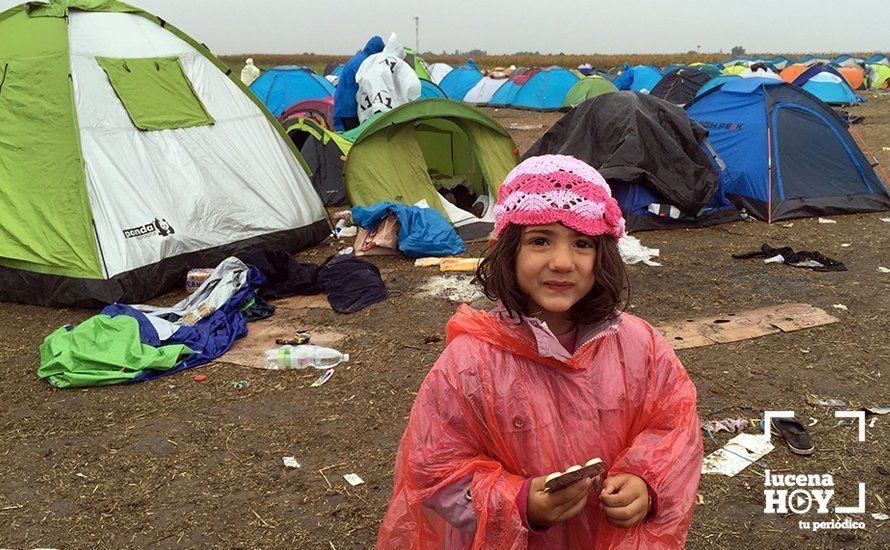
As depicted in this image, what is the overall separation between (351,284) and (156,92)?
278 centimetres

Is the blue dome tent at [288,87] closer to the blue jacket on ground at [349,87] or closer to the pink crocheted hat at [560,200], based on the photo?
the blue jacket on ground at [349,87]

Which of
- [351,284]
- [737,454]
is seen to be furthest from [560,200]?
[351,284]

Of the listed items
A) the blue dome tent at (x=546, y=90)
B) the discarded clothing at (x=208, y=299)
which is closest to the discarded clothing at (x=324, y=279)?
the discarded clothing at (x=208, y=299)

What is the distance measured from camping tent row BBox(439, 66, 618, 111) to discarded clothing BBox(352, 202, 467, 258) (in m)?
A: 15.1

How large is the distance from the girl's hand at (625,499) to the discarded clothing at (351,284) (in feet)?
15.0

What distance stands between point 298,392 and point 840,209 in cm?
777

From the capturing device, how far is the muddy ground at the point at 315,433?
10.7 feet

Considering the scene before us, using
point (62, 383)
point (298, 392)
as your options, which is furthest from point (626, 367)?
point (62, 383)

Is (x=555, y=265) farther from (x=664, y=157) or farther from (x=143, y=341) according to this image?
(x=664, y=157)

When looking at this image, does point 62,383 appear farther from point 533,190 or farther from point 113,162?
point 533,190

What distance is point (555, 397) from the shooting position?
1.72 metres

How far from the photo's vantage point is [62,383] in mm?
4762

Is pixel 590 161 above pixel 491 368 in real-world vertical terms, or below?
below

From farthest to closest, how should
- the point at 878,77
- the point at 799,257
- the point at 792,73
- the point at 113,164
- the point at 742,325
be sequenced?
the point at 878,77 → the point at 792,73 → the point at 799,257 → the point at 113,164 → the point at 742,325
